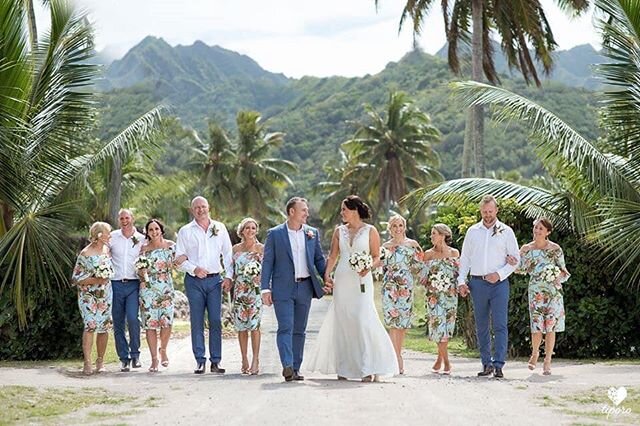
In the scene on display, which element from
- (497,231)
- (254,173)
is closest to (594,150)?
(497,231)

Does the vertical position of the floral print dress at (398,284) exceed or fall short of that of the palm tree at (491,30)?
it falls short

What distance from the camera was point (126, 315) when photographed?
14.5 metres

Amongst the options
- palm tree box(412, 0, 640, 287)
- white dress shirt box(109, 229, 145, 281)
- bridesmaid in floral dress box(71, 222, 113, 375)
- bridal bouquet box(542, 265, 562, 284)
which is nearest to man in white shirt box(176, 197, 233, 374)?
white dress shirt box(109, 229, 145, 281)

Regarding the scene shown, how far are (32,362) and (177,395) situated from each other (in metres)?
5.39

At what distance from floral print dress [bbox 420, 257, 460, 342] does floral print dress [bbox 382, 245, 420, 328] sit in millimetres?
259

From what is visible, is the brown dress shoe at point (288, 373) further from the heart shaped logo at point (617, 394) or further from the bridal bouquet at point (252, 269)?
the heart shaped logo at point (617, 394)

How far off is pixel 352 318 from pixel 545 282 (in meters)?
2.62

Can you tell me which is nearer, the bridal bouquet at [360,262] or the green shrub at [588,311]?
the bridal bouquet at [360,262]

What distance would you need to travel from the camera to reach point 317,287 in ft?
41.3

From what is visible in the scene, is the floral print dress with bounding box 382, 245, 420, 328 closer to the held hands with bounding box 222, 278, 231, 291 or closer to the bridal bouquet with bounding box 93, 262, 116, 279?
the held hands with bounding box 222, 278, 231, 291

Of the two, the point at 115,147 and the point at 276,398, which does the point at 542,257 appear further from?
the point at 115,147

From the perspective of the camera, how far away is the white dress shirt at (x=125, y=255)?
14.3 meters

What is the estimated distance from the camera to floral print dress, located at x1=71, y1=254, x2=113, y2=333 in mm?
13766

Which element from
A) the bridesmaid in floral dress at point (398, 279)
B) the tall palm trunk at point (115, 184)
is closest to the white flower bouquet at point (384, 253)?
the bridesmaid in floral dress at point (398, 279)
